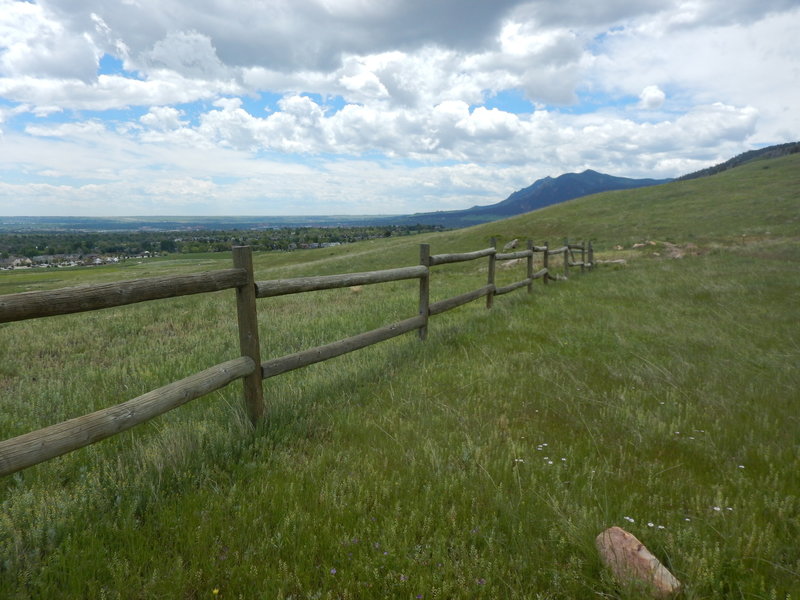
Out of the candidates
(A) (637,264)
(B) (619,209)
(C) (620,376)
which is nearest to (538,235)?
(B) (619,209)

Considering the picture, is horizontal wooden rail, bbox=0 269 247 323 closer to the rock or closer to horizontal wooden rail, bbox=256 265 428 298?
horizontal wooden rail, bbox=256 265 428 298

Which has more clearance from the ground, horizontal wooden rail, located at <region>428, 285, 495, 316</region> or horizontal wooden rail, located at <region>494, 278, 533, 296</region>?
horizontal wooden rail, located at <region>428, 285, 495, 316</region>

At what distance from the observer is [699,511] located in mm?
2930

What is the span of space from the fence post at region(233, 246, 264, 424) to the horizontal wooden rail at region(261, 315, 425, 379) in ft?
0.52

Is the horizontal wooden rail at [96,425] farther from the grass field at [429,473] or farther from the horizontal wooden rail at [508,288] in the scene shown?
the horizontal wooden rail at [508,288]

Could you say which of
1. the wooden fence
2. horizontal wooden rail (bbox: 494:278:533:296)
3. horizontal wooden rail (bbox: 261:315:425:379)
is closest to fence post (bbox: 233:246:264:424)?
the wooden fence

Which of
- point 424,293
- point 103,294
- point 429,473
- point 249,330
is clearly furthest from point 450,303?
point 103,294

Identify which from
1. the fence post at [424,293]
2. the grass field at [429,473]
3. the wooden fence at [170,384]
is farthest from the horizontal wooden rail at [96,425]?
the fence post at [424,293]

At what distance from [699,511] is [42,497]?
4.55 meters

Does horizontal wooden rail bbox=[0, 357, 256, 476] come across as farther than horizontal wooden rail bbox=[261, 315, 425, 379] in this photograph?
No

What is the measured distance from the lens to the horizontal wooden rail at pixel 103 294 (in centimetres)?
262

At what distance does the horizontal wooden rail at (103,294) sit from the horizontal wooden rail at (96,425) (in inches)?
27.6

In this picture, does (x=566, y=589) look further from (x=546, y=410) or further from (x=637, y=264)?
(x=637, y=264)

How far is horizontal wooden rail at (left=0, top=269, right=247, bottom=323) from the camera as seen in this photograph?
262cm
